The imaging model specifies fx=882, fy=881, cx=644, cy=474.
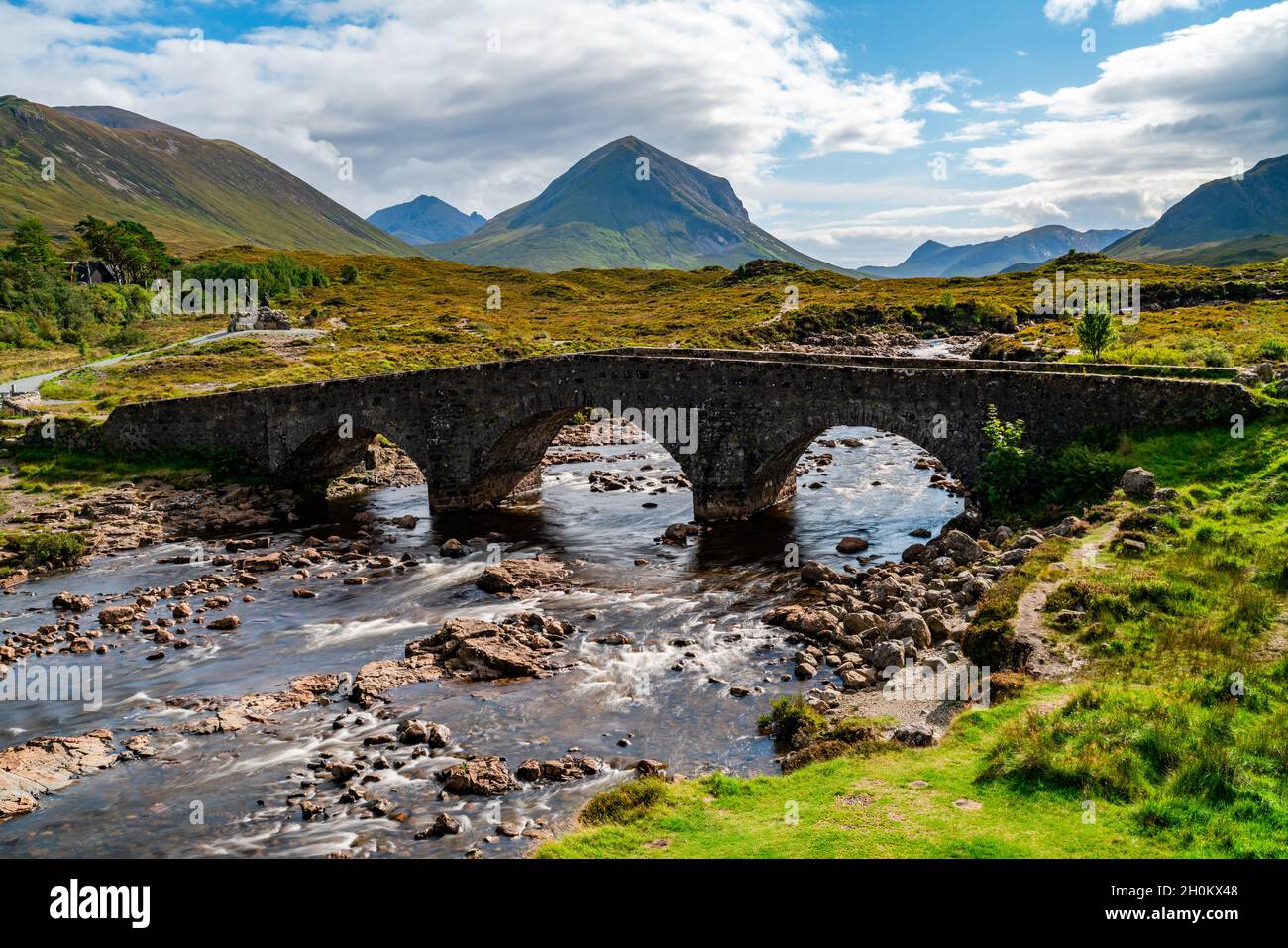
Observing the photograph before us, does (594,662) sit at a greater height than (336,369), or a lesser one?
lesser

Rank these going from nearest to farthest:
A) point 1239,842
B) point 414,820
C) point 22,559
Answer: point 1239,842 < point 414,820 < point 22,559

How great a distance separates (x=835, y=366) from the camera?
34.0 meters

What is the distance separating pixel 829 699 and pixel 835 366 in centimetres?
1716

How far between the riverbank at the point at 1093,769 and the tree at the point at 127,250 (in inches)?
5019

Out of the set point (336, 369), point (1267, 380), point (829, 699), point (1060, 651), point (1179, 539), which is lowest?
point (829, 699)

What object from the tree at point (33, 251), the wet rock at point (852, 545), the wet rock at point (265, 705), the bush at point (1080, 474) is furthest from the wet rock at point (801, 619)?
the tree at point (33, 251)

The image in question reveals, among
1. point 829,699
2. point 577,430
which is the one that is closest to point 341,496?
point 577,430

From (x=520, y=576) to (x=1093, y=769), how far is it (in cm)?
2294

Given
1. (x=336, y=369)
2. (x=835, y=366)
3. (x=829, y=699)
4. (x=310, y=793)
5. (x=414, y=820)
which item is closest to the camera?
(x=414, y=820)

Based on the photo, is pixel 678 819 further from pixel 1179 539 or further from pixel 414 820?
pixel 1179 539

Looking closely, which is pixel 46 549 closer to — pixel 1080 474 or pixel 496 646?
pixel 496 646

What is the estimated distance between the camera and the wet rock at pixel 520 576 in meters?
31.8

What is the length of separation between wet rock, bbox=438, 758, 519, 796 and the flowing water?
9.5 inches
